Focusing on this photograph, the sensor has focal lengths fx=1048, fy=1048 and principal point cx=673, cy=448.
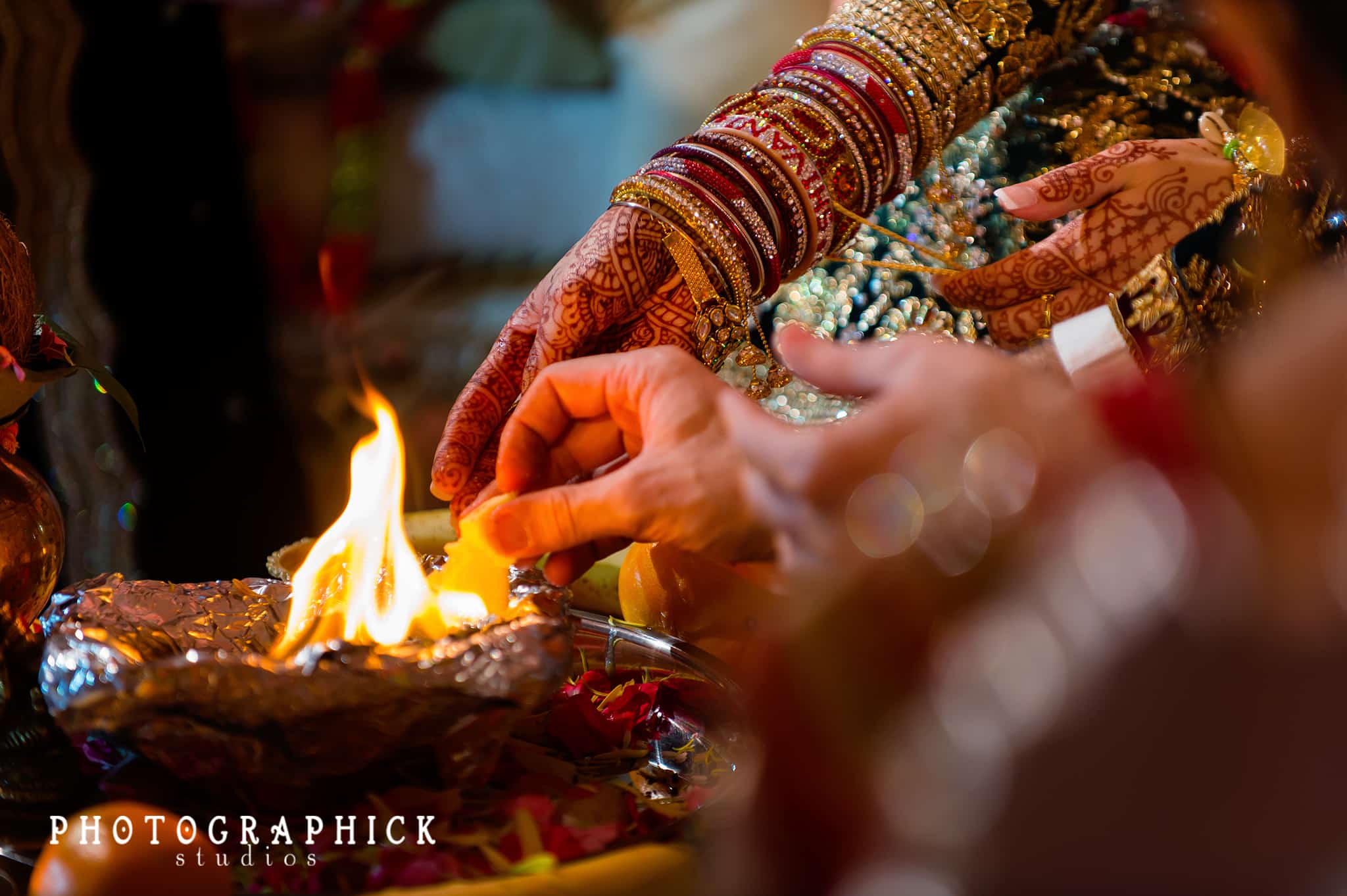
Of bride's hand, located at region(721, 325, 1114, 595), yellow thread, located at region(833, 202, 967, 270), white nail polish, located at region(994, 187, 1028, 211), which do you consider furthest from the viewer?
yellow thread, located at region(833, 202, 967, 270)

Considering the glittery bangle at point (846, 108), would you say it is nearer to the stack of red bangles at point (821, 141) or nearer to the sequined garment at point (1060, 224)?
the stack of red bangles at point (821, 141)

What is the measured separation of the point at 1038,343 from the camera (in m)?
0.82

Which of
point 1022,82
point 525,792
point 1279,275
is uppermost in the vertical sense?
point 1022,82

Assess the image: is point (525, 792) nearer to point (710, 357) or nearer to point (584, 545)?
point (584, 545)

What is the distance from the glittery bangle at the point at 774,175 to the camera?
0.77 m

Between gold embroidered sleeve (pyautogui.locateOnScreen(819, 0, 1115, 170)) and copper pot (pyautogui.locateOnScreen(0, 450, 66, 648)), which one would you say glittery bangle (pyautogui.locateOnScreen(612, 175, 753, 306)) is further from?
copper pot (pyautogui.locateOnScreen(0, 450, 66, 648))

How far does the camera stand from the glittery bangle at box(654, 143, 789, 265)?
2.49 feet

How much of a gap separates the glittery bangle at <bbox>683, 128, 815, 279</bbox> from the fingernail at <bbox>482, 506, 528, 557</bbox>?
369 millimetres

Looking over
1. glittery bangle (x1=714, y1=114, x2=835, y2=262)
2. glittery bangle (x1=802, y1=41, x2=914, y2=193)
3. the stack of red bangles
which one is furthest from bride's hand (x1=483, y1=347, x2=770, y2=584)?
glittery bangle (x1=802, y1=41, x2=914, y2=193)

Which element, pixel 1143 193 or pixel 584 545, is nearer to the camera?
pixel 584 545


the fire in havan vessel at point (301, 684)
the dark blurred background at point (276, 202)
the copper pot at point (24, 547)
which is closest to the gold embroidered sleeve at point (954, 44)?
the fire in havan vessel at point (301, 684)

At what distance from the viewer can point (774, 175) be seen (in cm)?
77

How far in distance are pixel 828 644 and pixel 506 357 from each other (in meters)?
0.46

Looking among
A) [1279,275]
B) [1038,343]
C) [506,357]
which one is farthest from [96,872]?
[1279,275]
